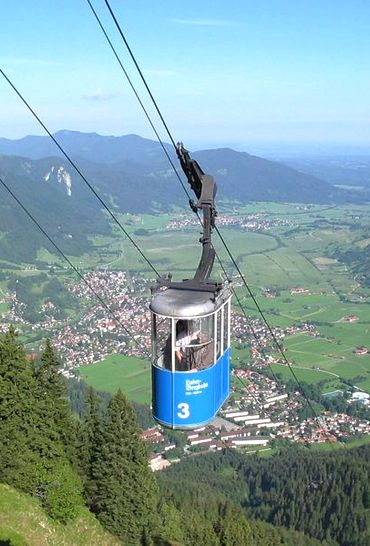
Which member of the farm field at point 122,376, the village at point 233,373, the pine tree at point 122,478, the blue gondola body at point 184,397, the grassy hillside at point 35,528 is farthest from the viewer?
the farm field at point 122,376

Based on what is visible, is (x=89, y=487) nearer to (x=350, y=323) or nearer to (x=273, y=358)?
(x=273, y=358)

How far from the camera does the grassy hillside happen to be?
42.5 ft

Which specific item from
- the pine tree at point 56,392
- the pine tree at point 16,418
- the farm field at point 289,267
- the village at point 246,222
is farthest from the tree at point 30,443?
the village at point 246,222

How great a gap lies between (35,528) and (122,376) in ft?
175

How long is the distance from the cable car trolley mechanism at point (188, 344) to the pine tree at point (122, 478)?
7.83 m

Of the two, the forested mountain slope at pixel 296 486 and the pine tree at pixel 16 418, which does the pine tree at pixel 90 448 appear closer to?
the pine tree at pixel 16 418

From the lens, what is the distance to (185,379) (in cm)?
809

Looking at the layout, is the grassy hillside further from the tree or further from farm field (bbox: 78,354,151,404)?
farm field (bbox: 78,354,151,404)

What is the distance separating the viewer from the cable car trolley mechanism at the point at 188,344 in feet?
26.2

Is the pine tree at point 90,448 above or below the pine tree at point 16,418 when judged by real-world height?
below

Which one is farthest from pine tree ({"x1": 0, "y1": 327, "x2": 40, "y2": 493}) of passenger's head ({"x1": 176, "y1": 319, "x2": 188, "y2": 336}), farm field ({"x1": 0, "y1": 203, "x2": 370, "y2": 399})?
farm field ({"x1": 0, "y1": 203, "x2": 370, "y2": 399})

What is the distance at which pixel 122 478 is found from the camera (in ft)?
52.1

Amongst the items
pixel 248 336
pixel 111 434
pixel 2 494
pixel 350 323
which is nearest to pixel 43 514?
pixel 2 494

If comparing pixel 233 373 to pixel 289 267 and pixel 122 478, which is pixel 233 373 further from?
pixel 289 267
